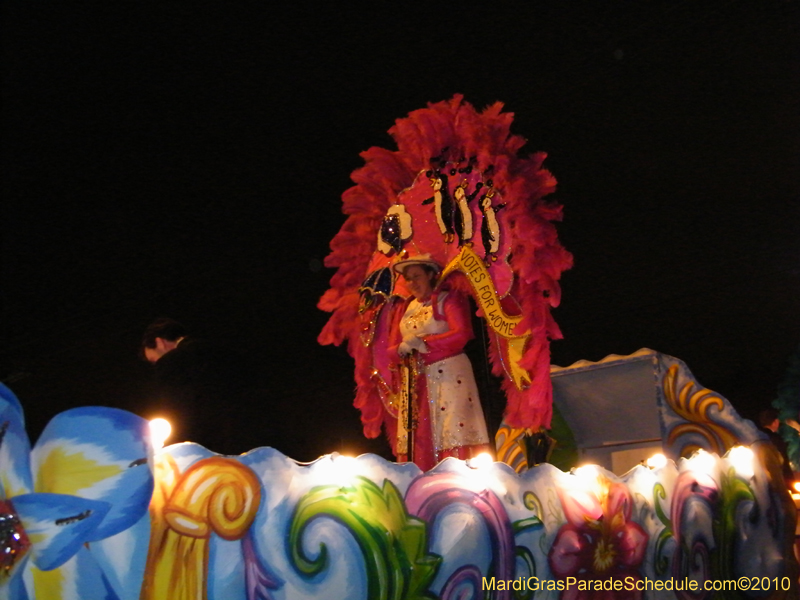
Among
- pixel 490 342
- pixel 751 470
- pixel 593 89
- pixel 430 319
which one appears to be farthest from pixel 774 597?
pixel 593 89

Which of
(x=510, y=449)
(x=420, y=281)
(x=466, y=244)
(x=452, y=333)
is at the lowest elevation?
(x=510, y=449)

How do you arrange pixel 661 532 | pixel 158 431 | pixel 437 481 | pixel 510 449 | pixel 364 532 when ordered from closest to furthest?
pixel 158 431 → pixel 364 532 → pixel 437 481 → pixel 661 532 → pixel 510 449

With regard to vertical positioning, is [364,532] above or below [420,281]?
below

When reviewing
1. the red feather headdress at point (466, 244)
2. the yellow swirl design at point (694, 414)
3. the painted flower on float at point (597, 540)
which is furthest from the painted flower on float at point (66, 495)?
the yellow swirl design at point (694, 414)

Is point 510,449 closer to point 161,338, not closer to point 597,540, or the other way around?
point 597,540

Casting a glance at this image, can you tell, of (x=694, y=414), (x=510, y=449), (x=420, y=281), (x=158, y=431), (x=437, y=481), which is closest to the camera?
(x=158, y=431)

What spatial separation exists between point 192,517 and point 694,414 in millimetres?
2632

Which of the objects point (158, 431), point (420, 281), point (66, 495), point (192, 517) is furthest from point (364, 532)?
point (420, 281)

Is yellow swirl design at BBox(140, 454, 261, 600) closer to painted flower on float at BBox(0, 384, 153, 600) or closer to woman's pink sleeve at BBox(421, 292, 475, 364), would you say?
painted flower on float at BBox(0, 384, 153, 600)

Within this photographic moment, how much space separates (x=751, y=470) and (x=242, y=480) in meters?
2.28

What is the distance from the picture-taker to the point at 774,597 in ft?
10.3

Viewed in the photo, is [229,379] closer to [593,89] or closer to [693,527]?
[693,527]

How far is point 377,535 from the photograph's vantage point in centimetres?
204

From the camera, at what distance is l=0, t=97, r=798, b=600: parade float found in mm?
1731
